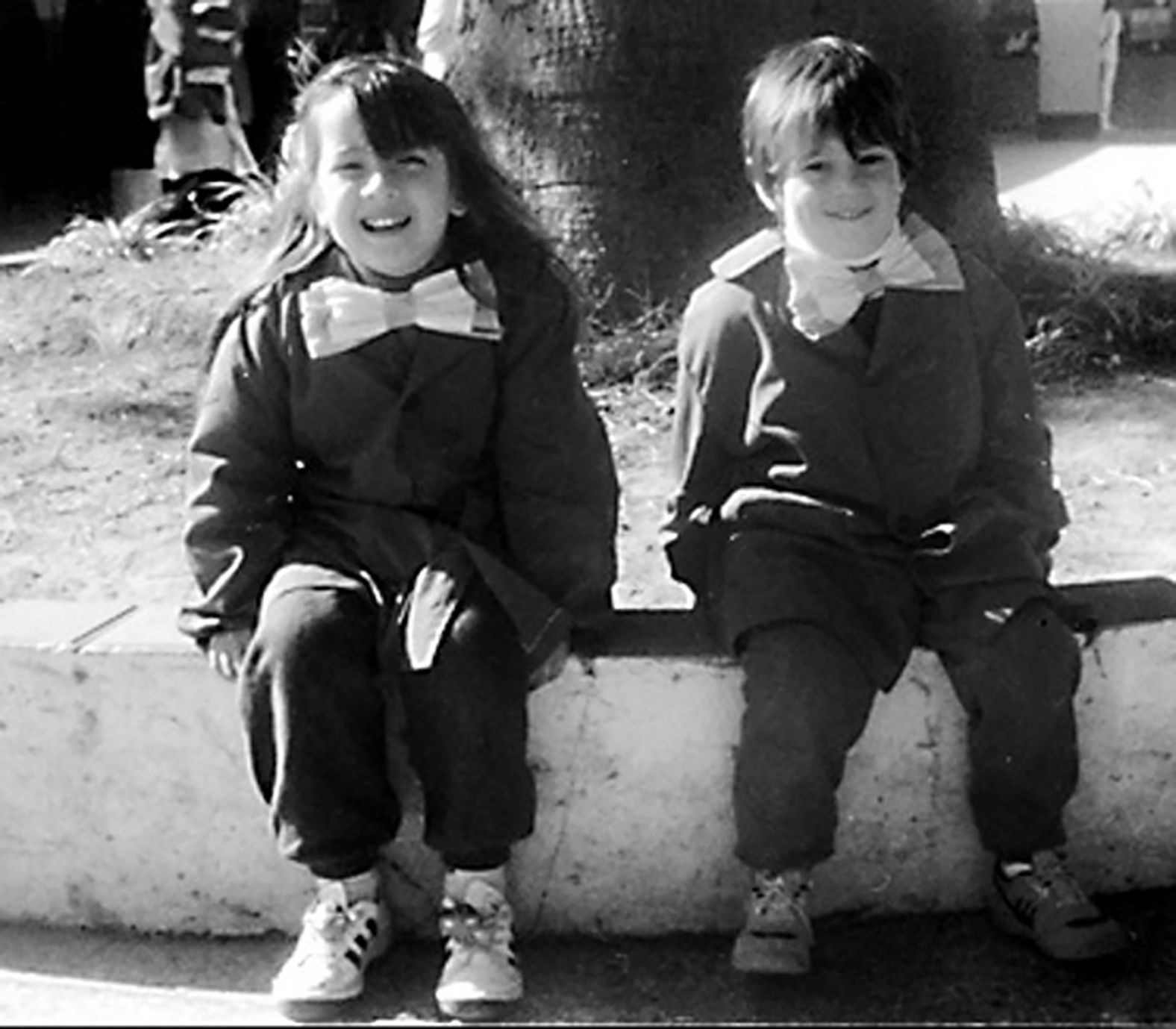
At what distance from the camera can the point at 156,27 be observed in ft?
24.9

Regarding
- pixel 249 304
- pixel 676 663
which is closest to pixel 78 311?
pixel 249 304

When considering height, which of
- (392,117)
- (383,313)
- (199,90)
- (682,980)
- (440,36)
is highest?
(392,117)

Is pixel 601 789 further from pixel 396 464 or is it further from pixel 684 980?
pixel 396 464

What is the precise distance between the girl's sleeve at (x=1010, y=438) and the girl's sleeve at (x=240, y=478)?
92 cm

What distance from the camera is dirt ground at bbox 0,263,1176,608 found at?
333cm

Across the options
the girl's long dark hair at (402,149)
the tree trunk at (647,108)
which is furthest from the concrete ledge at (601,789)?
the tree trunk at (647,108)

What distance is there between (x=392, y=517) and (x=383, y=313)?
27 cm

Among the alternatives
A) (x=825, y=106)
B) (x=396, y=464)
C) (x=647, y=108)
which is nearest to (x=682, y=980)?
(x=396, y=464)

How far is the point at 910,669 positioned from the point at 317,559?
2.64 feet

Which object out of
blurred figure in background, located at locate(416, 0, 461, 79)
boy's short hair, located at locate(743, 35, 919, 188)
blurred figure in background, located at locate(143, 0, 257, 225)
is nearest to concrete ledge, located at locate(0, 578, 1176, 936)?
boy's short hair, located at locate(743, 35, 919, 188)

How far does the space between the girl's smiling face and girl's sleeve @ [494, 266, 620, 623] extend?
0.16 meters

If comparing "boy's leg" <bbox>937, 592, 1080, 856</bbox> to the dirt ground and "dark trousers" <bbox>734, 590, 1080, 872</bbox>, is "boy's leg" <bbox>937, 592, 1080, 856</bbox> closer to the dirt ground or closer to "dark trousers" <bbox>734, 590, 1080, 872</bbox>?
"dark trousers" <bbox>734, 590, 1080, 872</bbox>

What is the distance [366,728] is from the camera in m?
2.55

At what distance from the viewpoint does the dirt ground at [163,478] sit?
3334 mm
